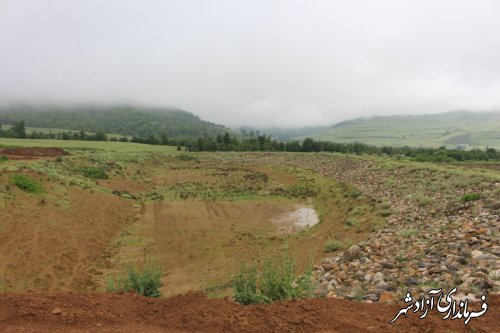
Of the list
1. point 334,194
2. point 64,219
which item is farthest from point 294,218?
point 64,219

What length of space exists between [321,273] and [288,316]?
4.91 m

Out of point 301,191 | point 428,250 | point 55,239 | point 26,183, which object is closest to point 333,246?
point 428,250

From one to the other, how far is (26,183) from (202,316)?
718 inches

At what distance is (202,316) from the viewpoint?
5.54 metres

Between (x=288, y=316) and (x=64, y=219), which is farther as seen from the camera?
(x=64, y=219)

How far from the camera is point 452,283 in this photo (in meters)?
7.20

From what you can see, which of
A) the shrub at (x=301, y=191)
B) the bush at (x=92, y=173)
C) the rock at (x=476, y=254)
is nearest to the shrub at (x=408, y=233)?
the rock at (x=476, y=254)

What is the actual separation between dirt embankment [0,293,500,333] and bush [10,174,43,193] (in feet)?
51.0

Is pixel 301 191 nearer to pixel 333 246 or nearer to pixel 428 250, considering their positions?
pixel 333 246

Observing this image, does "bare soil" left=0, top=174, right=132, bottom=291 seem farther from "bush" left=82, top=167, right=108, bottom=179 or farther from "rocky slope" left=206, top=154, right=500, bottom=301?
"bush" left=82, top=167, right=108, bottom=179

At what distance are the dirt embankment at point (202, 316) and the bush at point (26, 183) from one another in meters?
15.6

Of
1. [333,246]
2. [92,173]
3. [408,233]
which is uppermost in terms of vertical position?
[92,173]

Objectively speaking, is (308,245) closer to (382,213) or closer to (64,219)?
(382,213)

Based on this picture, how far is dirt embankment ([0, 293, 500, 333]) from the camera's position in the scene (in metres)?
5.15
